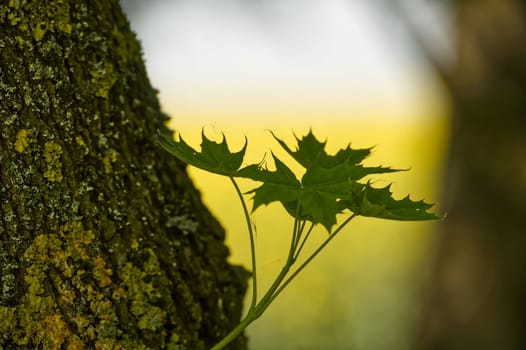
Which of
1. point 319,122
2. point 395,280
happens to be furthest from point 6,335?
point 319,122

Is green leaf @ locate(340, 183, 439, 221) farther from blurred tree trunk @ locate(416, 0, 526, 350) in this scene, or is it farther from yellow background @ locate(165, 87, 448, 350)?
yellow background @ locate(165, 87, 448, 350)

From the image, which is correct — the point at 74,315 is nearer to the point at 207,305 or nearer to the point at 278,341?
the point at 207,305

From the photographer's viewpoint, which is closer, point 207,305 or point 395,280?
point 207,305

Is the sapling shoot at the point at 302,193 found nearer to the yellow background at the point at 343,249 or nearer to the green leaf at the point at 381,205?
the green leaf at the point at 381,205

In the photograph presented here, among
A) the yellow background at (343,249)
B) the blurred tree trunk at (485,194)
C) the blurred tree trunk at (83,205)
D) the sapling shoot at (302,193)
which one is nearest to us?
the sapling shoot at (302,193)

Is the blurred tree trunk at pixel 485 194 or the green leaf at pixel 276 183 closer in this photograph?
the green leaf at pixel 276 183

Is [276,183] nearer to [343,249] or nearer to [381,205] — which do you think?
[381,205]

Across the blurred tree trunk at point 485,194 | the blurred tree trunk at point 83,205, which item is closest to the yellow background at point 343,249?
the blurred tree trunk at point 485,194
